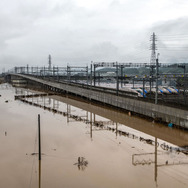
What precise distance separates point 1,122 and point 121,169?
62.8 feet

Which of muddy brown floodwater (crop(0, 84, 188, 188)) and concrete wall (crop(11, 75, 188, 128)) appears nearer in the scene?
muddy brown floodwater (crop(0, 84, 188, 188))

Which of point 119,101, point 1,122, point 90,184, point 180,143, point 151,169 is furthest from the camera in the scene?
point 119,101

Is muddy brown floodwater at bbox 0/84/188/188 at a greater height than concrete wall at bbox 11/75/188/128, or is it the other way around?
concrete wall at bbox 11/75/188/128

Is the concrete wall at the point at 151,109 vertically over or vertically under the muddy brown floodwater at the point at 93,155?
over

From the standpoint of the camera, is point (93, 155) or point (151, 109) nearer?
point (93, 155)

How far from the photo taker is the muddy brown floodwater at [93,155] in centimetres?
1431

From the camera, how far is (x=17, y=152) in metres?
18.7

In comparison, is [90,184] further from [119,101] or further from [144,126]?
[119,101]

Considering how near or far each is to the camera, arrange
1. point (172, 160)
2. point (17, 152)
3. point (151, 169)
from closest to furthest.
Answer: point (151, 169)
point (172, 160)
point (17, 152)

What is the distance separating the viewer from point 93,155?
18.3m

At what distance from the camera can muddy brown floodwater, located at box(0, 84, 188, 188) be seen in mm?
14312

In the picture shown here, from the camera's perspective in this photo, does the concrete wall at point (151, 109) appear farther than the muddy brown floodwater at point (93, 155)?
Yes

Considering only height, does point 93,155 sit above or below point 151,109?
below

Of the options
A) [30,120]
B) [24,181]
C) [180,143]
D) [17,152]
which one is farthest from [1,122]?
[180,143]
